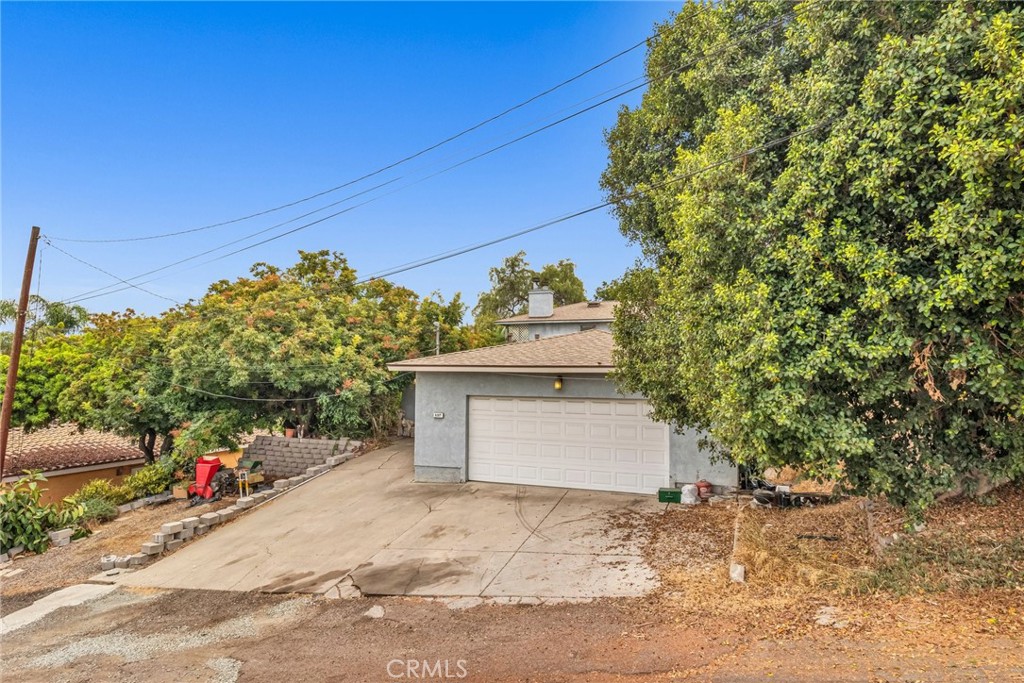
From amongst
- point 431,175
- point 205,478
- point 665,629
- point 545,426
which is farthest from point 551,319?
point 665,629

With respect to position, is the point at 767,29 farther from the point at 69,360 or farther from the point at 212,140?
the point at 69,360

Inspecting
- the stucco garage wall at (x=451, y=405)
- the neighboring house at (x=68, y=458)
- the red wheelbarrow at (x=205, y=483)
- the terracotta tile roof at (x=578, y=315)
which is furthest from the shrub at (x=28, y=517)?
the terracotta tile roof at (x=578, y=315)

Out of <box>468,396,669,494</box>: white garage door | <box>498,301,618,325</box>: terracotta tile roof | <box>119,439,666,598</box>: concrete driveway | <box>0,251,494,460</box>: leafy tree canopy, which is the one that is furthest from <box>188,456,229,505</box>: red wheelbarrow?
<box>498,301,618,325</box>: terracotta tile roof

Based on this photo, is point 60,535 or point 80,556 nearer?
point 80,556

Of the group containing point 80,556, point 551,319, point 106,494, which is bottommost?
point 80,556

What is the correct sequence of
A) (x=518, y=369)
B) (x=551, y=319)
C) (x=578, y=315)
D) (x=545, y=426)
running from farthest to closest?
(x=578, y=315) → (x=551, y=319) → (x=545, y=426) → (x=518, y=369)

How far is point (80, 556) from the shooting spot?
1016cm

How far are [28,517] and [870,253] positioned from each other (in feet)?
52.7

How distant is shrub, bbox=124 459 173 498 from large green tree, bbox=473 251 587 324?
29885 millimetres

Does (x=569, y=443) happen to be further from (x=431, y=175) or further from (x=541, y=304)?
(x=541, y=304)

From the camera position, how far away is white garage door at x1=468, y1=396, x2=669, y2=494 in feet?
34.3

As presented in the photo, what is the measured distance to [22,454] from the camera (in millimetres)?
18328

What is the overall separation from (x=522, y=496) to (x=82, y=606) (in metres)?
7.16

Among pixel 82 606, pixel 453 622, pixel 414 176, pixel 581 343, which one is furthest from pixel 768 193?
pixel 82 606
